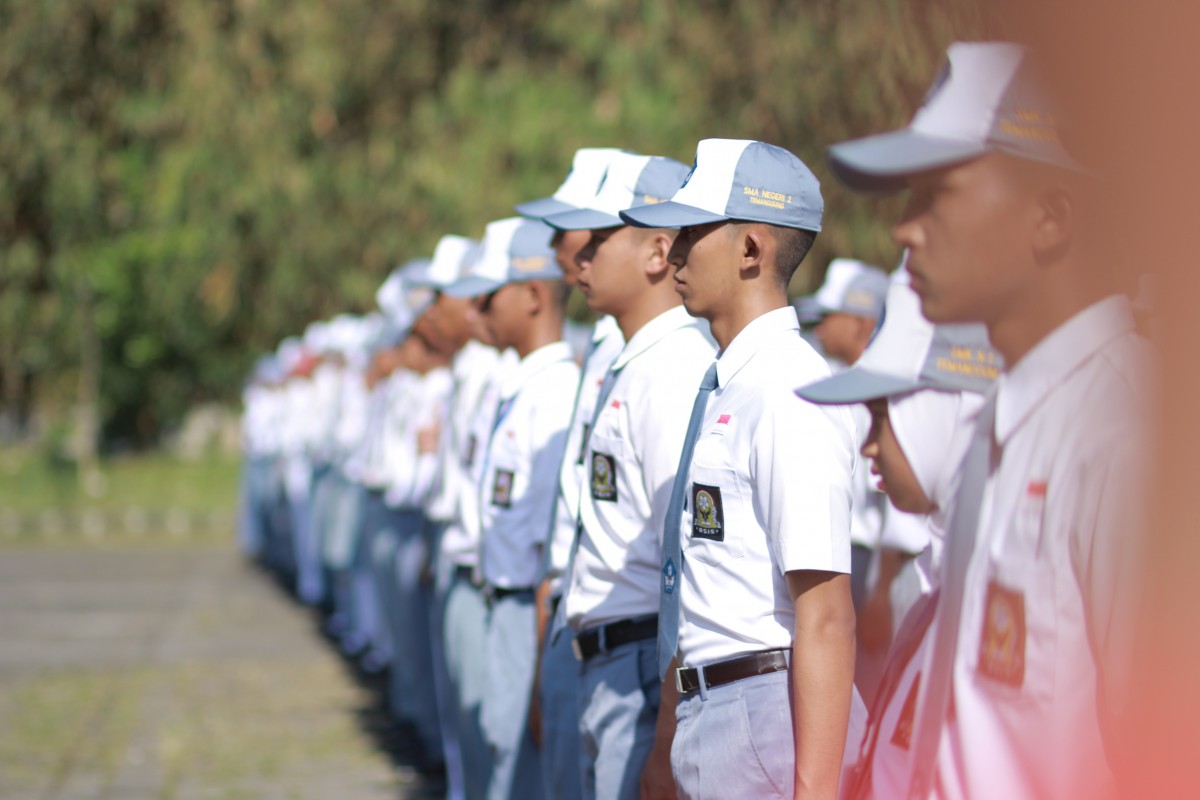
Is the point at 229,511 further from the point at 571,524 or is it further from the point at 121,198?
the point at 571,524

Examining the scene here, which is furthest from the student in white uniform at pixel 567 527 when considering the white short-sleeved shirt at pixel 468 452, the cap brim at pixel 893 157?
the cap brim at pixel 893 157

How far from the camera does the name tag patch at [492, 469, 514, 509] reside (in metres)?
5.76

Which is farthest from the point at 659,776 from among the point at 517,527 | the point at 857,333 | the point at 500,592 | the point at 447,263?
the point at 447,263

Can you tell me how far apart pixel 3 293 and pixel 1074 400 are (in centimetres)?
2409

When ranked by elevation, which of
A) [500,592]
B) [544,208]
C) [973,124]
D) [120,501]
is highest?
[973,124]

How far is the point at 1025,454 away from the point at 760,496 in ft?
3.88

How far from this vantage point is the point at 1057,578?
2096 mm

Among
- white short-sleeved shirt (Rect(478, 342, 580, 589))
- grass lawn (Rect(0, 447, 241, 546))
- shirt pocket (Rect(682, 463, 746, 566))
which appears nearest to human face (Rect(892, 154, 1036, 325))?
shirt pocket (Rect(682, 463, 746, 566))

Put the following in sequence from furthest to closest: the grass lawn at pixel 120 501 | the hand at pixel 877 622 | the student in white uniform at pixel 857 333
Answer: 1. the grass lawn at pixel 120 501
2. the student in white uniform at pixel 857 333
3. the hand at pixel 877 622

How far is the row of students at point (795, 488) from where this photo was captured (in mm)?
2109

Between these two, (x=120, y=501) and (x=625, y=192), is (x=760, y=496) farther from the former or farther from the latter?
(x=120, y=501)

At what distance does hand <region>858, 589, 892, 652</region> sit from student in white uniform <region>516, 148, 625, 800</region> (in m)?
1.36

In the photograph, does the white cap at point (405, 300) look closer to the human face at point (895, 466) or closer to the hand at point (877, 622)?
the hand at point (877, 622)

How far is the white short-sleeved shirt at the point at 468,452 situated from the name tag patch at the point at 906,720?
3568mm
